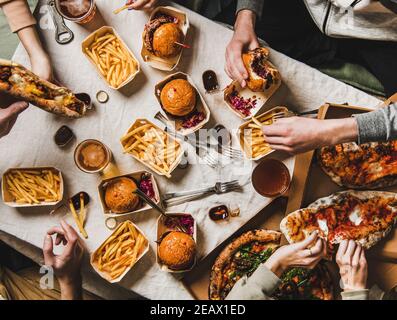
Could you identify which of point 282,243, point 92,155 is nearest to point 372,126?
point 282,243

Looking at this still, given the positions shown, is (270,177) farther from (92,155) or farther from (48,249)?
(48,249)

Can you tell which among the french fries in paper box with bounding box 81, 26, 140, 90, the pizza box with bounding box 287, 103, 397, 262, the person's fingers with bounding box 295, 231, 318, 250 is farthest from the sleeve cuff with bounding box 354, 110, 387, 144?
the french fries in paper box with bounding box 81, 26, 140, 90

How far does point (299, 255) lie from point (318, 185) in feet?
1.55

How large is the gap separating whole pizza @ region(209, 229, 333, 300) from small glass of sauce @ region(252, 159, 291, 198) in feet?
0.88

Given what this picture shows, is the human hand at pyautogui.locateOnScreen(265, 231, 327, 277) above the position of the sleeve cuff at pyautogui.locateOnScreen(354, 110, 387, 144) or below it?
below

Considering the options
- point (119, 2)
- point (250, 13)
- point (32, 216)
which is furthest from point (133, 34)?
point (32, 216)

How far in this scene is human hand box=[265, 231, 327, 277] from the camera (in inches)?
89.6

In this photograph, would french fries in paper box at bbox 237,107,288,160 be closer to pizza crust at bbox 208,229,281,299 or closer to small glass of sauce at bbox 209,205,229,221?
small glass of sauce at bbox 209,205,229,221

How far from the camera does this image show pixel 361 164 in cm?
247

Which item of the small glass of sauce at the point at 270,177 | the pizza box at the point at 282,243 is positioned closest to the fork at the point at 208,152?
the small glass of sauce at the point at 270,177

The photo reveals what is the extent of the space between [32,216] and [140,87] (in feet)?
3.36

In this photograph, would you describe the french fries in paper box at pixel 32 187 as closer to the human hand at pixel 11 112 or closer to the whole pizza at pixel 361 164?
the human hand at pixel 11 112

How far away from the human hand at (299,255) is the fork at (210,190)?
470 mm

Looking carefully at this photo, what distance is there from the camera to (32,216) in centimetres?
253
